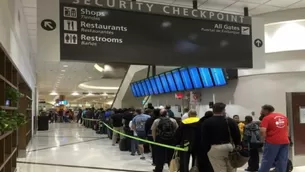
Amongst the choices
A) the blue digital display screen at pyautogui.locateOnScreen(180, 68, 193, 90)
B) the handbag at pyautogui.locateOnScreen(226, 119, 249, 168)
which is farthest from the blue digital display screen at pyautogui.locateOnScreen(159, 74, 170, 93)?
the handbag at pyautogui.locateOnScreen(226, 119, 249, 168)

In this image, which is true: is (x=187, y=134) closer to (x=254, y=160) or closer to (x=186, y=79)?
(x=254, y=160)

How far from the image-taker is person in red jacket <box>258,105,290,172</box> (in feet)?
19.2

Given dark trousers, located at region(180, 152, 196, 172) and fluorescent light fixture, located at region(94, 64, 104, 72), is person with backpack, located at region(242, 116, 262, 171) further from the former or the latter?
fluorescent light fixture, located at region(94, 64, 104, 72)

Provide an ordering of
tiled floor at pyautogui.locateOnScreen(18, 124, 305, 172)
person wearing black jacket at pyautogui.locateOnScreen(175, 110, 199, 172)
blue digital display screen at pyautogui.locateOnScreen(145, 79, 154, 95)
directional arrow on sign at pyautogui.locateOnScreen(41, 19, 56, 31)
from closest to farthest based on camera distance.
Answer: directional arrow on sign at pyautogui.locateOnScreen(41, 19, 56, 31)
person wearing black jacket at pyautogui.locateOnScreen(175, 110, 199, 172)
tiled floor at pyautogui.locateOnScreen(18, 124, 305, 172)
blue digital display screen at pyautogui.locateOnScreen(145, 79, 154, 95)

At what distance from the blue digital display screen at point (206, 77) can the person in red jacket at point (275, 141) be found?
11.4ft

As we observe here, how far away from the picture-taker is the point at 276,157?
5.93 meters

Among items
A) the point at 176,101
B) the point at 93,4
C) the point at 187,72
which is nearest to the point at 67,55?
the point at 93,4

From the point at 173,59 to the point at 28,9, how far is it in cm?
379

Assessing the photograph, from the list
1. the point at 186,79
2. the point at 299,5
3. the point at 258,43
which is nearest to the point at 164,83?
the point at 186,79

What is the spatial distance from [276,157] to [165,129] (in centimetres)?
223

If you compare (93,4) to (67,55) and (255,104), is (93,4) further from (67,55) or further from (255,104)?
(255,104)

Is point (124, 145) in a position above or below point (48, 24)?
below

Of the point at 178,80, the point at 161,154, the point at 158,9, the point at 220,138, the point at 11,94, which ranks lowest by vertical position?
the point at 161,154

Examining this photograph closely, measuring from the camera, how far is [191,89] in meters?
10.9
